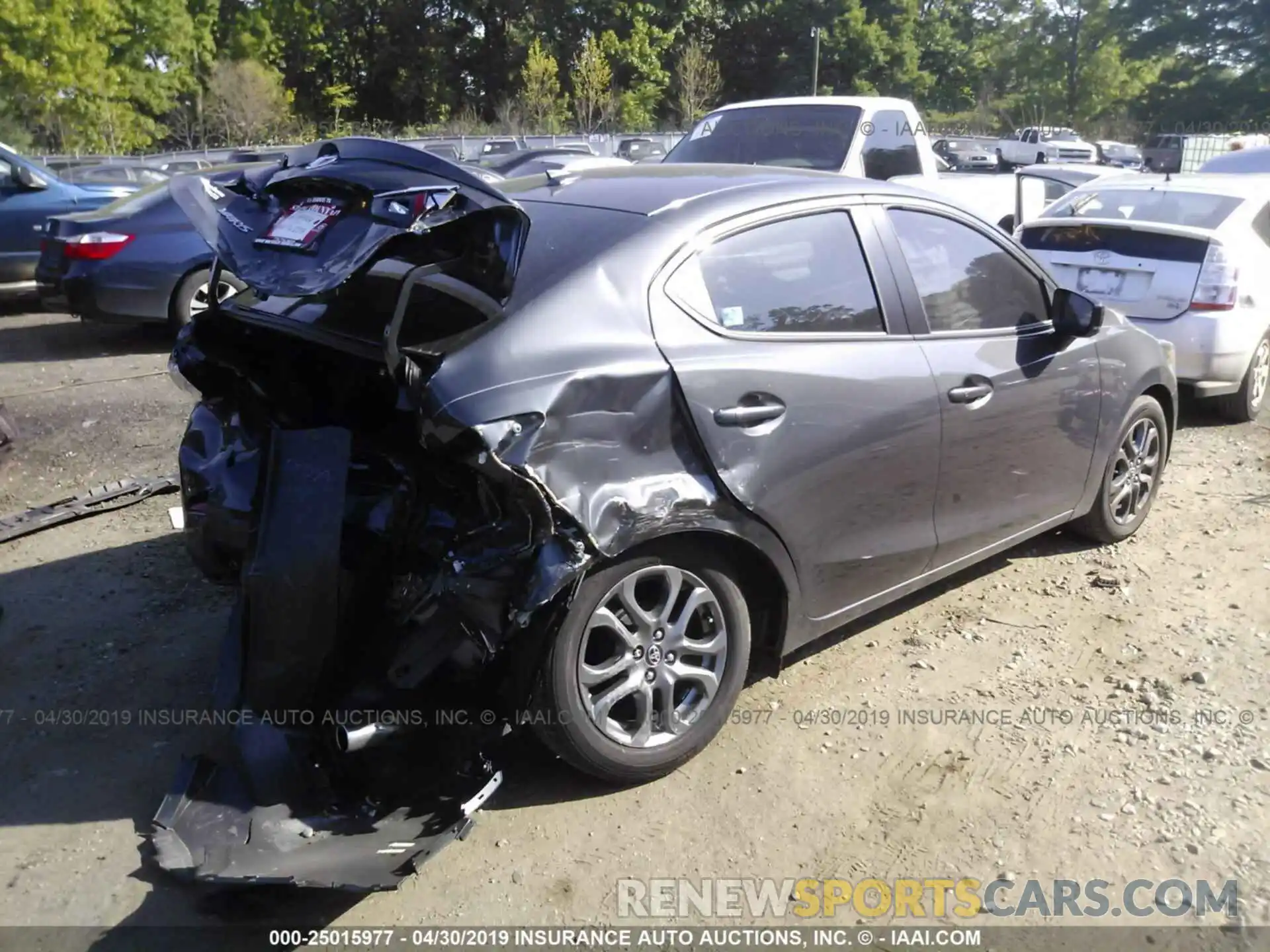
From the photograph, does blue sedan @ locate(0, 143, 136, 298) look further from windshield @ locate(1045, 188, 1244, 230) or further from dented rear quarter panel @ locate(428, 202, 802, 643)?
dented rear quarter panel @ locate(428, 202, 802, 643)

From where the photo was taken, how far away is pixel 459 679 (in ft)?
10.6

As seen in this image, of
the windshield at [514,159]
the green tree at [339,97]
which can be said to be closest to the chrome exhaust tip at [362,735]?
the windshield at [514,159]

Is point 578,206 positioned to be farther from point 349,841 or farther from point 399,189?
point 349,841

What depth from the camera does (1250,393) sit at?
7.43 m

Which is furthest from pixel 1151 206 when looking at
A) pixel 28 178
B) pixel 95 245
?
pixel 28 178

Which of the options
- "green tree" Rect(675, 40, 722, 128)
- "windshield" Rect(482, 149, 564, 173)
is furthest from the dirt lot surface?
"green tree" Rect(675, 40, 722, 128)

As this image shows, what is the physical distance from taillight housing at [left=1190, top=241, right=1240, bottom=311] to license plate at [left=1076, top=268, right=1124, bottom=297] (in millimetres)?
454

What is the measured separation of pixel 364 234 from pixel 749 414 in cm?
124

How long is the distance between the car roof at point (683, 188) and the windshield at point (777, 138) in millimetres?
4616

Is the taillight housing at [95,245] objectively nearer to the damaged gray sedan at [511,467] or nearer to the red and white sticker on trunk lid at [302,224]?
the damaged gray sedan at [511,467]

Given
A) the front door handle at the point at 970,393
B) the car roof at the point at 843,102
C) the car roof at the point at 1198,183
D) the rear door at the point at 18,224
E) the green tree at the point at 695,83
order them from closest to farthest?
1. the front door handle at the point at 970,393
2. the car roof at the point at 1198,183
3. the car roof at the point at 843,102
4. the rear door at the point at 18,224
5. the green tree at the point at 695,83

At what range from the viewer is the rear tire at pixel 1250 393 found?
24.1ft

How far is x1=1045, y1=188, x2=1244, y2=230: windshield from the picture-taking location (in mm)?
7535

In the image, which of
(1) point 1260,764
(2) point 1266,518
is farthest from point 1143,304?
(1) point 1260,764
